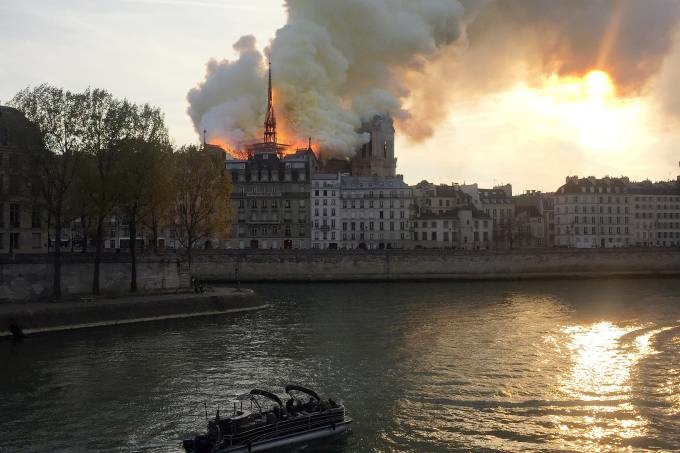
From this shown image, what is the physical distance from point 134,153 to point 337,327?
73.9ft

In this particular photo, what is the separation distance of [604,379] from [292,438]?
59.8ft

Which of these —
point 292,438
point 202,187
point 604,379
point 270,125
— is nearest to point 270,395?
point 292,438

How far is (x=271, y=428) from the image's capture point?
25.8 meters

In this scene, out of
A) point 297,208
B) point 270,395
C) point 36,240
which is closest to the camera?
point 270,395

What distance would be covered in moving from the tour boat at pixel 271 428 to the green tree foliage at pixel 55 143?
34861mm

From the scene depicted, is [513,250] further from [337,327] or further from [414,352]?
[414,352]

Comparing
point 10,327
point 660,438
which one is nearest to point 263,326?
point 10,327

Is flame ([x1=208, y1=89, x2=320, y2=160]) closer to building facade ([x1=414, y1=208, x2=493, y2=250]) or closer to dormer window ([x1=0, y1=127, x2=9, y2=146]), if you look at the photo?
building facade ([x1=414, y1=208, x2=493, y2=250])

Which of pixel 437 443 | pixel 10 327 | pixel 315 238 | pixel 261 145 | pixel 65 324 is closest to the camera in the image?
pixel 437 443

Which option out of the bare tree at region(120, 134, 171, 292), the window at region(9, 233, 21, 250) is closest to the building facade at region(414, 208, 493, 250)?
the bare tree at region(120, 134, 171, 292)

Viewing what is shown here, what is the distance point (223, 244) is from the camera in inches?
5472

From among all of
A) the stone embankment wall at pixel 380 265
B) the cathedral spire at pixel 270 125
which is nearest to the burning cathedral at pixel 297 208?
the stone embankment wall at pixel 380 265

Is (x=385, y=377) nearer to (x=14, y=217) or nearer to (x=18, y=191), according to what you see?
(x=18, y=191)

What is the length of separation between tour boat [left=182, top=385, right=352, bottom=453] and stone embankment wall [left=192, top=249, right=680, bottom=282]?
81.3m
